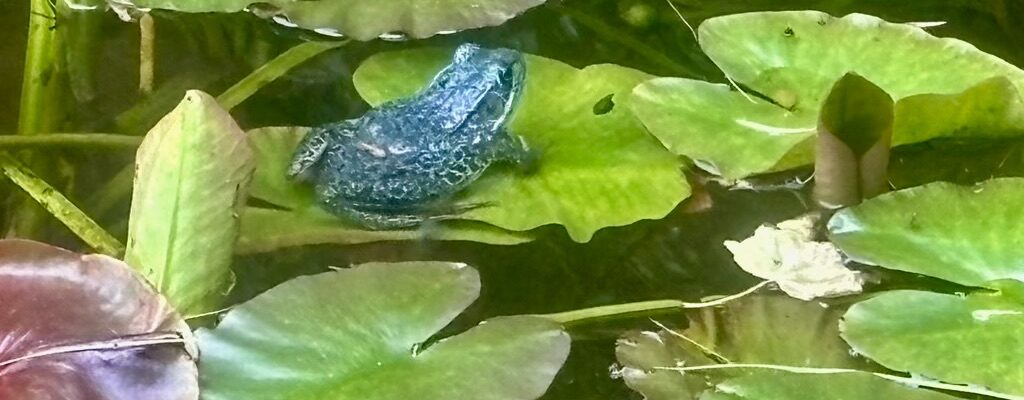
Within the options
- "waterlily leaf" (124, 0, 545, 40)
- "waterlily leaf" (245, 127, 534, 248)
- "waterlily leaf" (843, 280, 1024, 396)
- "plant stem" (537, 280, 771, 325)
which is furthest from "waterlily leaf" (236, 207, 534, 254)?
"waterlily leaf" (843, 280, 1024, 396)

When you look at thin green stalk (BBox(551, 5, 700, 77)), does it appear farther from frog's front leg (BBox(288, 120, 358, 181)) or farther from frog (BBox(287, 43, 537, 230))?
frog's front leg (BBox(288, 120, 358, 181))

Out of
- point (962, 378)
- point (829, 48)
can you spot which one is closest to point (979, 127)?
point (829, 48)

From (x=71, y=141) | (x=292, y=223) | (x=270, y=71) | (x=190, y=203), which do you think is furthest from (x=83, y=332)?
(x=270, y=71)

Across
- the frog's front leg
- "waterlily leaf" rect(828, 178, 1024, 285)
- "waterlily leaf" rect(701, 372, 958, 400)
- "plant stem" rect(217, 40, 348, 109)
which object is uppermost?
"plant stem" rect(217, 40, 348, 109)

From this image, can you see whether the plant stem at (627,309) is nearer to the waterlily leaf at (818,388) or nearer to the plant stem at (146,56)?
the waterlily leaf at (818,388)

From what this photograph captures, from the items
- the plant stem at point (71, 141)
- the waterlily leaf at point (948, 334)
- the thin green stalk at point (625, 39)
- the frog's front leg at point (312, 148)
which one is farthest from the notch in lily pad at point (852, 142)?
the plant stem at point (71, 141)
